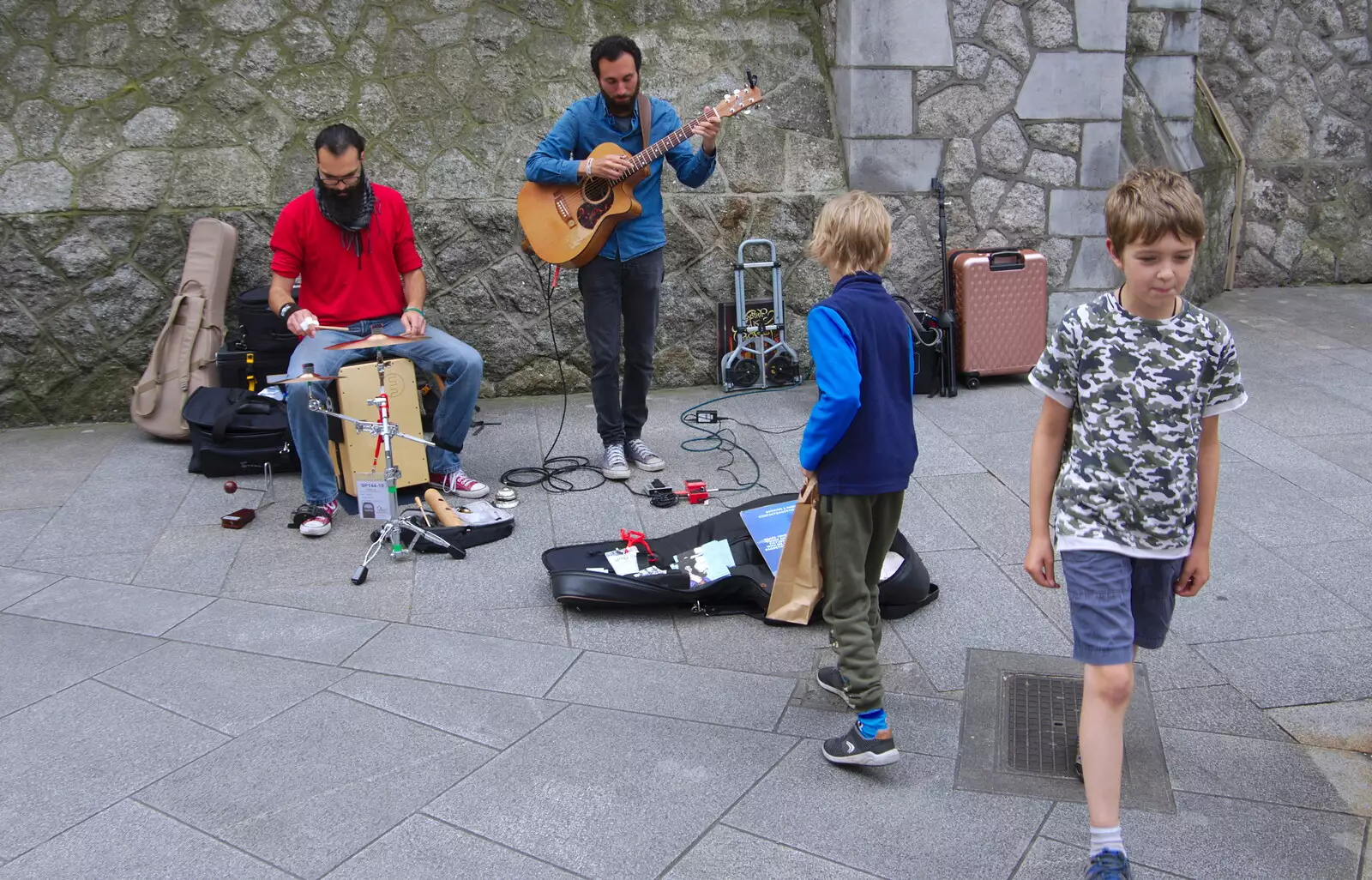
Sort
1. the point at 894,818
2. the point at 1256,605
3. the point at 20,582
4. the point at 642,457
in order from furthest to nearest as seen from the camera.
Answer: the point at 642,457 < the point at 20,582 < the point at 1256,605 < the point at 894,818

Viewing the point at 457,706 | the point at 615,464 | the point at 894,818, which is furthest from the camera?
the point at 615,464

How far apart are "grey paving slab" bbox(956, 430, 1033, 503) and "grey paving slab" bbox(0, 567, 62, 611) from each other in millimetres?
4056

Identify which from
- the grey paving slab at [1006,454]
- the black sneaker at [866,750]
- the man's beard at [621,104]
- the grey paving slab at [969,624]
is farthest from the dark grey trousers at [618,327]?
the black sneaker at [866,750]

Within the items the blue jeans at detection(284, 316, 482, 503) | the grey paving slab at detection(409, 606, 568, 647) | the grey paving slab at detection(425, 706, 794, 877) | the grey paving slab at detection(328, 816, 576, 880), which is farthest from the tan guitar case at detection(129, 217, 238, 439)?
the grey paving slab at detection(328, 816, 576, 880)

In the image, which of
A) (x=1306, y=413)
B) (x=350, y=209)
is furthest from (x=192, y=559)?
(x=1306, y=413)

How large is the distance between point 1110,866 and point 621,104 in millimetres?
3877

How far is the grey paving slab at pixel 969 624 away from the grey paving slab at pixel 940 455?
1067mm

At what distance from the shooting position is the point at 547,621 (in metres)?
4.11

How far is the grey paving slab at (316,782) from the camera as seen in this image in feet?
9.27

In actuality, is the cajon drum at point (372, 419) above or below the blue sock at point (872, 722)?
above

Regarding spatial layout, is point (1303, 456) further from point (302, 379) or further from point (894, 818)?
point (302, 379)

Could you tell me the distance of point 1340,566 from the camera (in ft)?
14.3

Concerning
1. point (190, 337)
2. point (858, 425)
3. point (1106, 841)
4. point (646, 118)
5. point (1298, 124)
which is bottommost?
point (1106, 841)

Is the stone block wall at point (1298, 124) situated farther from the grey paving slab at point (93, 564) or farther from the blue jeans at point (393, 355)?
the grey paving slab at point (93, 564)
